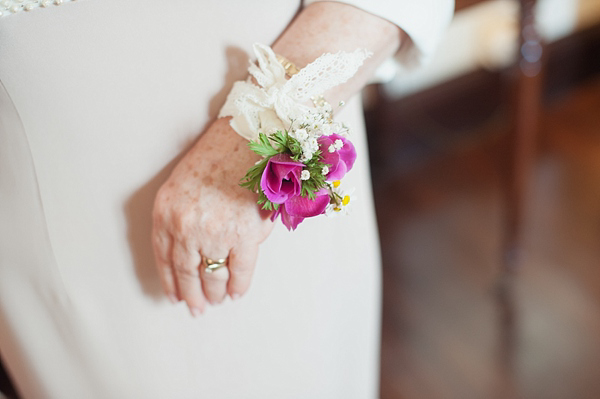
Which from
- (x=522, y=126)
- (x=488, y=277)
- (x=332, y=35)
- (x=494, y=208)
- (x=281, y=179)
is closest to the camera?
(x=281, y=179)

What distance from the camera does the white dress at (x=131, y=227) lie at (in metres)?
0.58

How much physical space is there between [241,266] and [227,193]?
0.09m

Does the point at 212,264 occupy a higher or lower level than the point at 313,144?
lower

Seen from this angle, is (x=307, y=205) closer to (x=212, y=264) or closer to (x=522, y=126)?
(x=212, y=264)

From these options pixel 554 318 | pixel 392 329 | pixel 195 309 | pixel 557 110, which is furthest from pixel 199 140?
pixel 557 110

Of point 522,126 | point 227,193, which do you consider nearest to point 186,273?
point 227,193

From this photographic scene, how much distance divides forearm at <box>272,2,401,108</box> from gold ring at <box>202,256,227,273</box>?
0.67 ft

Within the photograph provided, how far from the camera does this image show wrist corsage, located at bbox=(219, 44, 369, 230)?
562mm

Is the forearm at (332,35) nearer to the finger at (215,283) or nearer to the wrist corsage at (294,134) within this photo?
the wrist corsage at (294,134)

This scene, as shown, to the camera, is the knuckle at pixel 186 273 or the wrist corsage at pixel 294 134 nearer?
the wrist corsage at pixel 294 134

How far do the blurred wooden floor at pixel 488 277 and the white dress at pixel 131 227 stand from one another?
640 millimetres

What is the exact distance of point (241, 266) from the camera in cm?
66

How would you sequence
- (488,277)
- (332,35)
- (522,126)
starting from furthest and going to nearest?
1. (488,277)
2. (522,126)
3. (332,35)

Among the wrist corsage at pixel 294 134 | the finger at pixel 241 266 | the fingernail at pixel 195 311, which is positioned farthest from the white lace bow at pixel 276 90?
the fingernail at pixel 195 311
